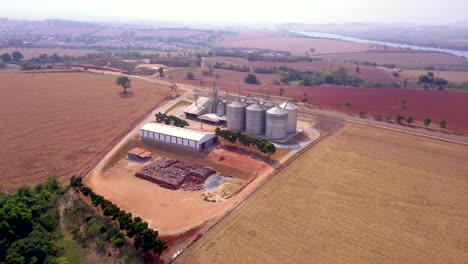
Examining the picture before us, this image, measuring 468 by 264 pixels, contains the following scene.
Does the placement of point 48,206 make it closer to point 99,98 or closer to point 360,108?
point 99,98

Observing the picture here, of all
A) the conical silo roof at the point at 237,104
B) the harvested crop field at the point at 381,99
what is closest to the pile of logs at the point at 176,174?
the conical silo roof at the point at 237,104

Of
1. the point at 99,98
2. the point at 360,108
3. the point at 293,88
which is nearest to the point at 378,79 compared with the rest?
the point at 293,88

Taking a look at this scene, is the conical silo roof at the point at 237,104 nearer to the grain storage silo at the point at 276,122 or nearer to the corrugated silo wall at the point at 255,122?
the corrugated silo wall at the point at 255,122

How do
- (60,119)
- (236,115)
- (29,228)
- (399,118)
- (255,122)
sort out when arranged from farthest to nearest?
(60,119) < (399,118) < (236,115) < (255,122) < (29,228)

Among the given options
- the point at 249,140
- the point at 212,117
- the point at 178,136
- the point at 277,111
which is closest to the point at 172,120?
the point at 212,117

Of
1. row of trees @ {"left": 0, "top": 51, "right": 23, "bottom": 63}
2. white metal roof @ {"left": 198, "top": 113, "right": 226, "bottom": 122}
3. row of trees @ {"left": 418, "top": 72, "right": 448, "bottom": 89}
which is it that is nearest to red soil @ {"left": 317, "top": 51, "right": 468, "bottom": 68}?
row of trees @ {"left": 418, "top": 72, "right": 448, "bottom": 89}

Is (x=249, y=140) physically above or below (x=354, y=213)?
above

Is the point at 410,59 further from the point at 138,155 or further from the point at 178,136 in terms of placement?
the point at 138,155
